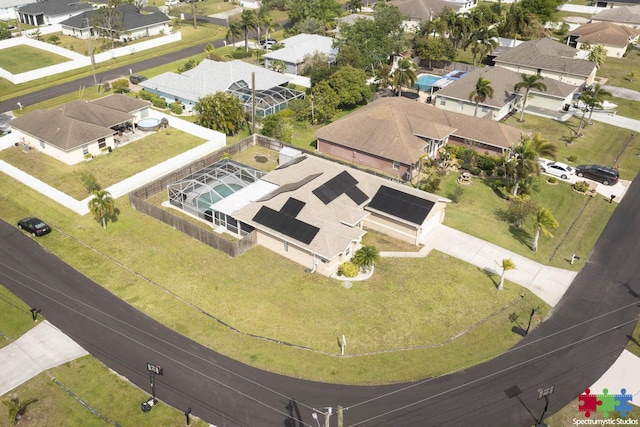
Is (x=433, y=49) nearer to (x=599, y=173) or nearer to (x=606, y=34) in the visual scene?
(x=599, y=173)

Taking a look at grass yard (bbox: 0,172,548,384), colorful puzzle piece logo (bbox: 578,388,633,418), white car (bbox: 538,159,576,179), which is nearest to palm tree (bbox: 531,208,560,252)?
grass yard (bbox: 0,172,548,384)

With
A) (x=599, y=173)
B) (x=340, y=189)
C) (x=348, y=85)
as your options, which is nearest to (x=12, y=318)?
(x=340, y=189)

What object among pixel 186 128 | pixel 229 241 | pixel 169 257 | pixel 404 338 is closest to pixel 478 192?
pixel 404 338

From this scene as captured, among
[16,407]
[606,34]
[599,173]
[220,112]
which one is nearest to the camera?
[16,407]

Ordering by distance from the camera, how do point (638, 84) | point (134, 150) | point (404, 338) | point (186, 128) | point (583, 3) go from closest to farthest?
point (404, 338) → point (134, 150) → point (186, 128) → point (638, 84) → point (583, 3)

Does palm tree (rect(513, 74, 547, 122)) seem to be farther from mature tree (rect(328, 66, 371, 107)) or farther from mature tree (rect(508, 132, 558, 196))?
mature tree (rect(328, 66, 371, 107))

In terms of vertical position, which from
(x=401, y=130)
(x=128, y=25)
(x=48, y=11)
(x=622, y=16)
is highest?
(x=622, y=16)

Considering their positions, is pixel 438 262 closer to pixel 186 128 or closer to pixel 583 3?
pixel 186 128
